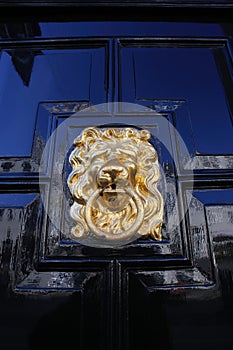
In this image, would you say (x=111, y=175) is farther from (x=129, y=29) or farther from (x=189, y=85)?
(x=129, y=29)

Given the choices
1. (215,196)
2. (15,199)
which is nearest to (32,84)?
(15,199)

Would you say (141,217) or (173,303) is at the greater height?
(141,217)

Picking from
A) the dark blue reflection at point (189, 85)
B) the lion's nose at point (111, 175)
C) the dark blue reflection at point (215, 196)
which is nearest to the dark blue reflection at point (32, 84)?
the dark blue reflection at point (189, 85)

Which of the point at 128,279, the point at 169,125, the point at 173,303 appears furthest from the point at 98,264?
the point at 169,125

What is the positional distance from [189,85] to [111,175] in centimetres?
43

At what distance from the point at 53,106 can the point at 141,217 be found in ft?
1.41

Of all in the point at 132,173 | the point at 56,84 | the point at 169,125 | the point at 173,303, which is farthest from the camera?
the point at 56,84

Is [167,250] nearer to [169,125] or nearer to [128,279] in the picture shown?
[128,279]

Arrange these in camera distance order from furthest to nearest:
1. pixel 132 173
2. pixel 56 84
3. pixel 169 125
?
pixel 56 84 → pixel 169 125 → pixel 132 173

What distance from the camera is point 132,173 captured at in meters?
0.80

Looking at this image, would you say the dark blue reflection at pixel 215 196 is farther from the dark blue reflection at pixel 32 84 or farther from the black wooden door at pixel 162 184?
the dark blue reflection at pixel 32 84

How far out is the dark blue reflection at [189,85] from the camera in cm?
91

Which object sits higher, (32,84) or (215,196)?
(32,84)

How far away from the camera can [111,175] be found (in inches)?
30.6
